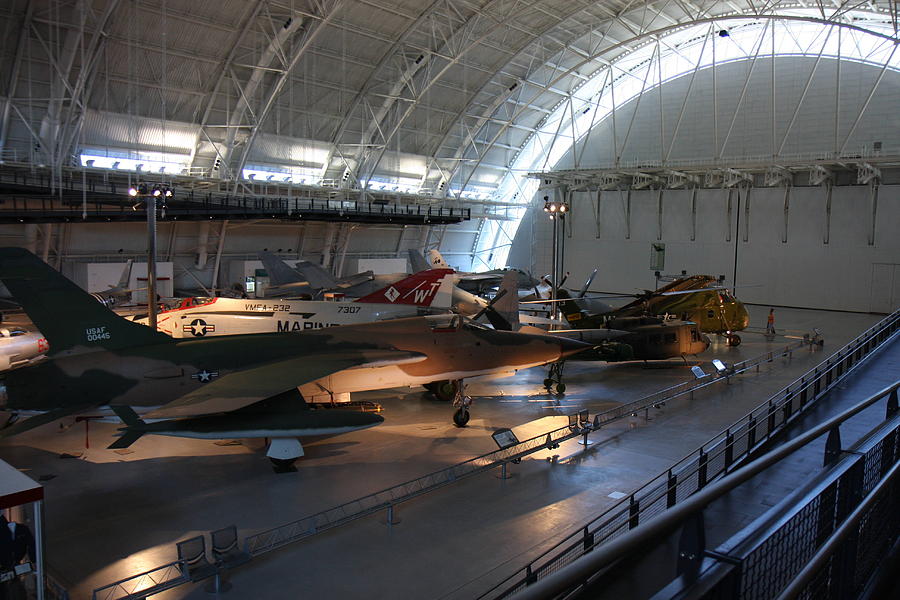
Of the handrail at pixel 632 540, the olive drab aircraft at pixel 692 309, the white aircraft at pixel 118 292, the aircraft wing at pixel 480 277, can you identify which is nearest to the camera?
the handrail at pixel 632 540

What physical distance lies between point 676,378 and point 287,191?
94.2 feet

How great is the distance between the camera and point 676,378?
19500 mm

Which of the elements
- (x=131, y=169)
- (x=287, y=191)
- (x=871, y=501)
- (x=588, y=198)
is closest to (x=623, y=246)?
(x=588, y=198)

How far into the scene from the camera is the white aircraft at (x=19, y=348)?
727 inches

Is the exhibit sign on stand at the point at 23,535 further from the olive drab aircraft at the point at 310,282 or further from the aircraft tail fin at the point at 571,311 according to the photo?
the olive drab aircraft at the point at 310,282

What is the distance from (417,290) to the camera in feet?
74.2

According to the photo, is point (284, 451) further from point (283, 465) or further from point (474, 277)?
point (474, 277)

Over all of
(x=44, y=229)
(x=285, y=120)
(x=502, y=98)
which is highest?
(x=502, y=98)

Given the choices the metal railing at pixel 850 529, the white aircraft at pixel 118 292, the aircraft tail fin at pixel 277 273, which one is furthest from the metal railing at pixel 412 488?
the white aircraft at pixel 118 292

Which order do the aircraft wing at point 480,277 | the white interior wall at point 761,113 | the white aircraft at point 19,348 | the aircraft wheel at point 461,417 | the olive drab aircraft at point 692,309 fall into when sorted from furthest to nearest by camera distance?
the aircraft wing at point 480,277 < the white interior wall at point 761,113 < the olive drab aircraft at point 692,309 < the white aircraft at point 19,348 < the aircraft wheel at point 461,417

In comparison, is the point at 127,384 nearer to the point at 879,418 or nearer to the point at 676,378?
the point at 879,418

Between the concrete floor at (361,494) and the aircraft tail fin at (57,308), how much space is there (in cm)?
229

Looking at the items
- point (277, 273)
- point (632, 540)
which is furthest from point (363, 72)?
point (632, 540)

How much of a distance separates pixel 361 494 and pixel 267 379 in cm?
295
